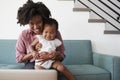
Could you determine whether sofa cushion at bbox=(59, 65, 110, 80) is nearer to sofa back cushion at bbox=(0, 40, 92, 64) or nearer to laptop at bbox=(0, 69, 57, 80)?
sofa back cushion at bbox=(0, 40, 92, 64)

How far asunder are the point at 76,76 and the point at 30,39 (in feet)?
1.87

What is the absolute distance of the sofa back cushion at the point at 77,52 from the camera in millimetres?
2641

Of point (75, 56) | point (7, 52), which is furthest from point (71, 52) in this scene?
point (7, 52)

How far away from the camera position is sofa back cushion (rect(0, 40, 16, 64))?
8.48ft

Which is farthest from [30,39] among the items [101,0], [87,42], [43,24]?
[101,0]

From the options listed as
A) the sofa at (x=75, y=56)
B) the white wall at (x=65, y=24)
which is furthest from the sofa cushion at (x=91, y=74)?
the white wall at (x=65, y=24)

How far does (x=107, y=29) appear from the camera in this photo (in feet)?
9.57

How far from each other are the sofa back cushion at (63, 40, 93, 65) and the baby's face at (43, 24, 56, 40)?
0.93 m

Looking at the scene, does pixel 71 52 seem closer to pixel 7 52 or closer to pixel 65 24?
pixel 65 24

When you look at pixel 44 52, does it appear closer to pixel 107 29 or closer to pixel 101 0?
pixel 107 29

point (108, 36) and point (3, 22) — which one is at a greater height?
point (3, 22)

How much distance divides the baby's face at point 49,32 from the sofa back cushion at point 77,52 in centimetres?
93

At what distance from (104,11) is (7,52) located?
1.51m

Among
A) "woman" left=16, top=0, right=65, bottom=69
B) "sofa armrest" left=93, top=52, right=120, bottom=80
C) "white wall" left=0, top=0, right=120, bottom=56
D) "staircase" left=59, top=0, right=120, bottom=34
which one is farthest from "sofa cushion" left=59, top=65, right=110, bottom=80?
"staircase" left=59, top=0, right=120, bottom=34
